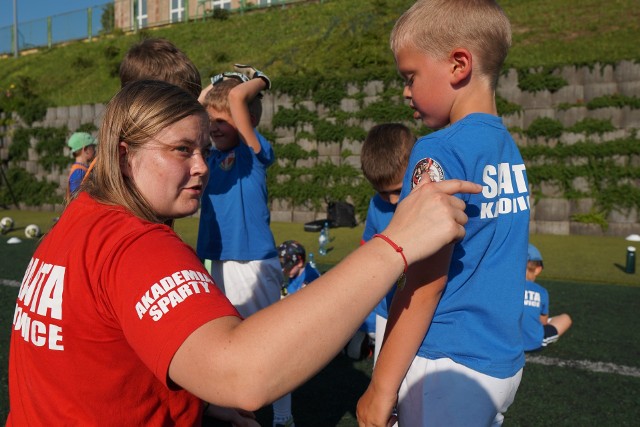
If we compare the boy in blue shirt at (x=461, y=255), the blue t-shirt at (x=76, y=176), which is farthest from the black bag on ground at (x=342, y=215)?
the boy in blue shirt at (x=461, y=255)

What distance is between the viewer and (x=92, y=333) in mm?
1333

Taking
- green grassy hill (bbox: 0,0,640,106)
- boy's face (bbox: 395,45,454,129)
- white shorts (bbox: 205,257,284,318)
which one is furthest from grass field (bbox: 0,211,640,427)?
green grassy hill (bbox: 0,0,640,106)

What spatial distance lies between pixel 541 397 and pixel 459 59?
2.95 m

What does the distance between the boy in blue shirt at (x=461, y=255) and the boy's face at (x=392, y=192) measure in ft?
5.14

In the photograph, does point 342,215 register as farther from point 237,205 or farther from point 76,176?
point 237,205

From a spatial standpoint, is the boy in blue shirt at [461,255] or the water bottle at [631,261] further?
the water bottle at [631,261]

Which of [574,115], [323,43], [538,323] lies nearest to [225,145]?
[538,323]

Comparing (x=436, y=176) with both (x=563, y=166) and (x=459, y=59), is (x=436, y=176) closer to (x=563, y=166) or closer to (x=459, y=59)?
(x=459, y=59)

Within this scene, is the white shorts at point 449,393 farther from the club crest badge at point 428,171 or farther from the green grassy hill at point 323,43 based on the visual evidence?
the green grassy hill at point 323,43

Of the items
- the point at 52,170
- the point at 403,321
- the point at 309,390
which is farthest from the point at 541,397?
the point at 52,170

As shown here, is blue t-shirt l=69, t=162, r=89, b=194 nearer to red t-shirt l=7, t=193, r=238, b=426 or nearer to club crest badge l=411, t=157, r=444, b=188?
red t-shirt l=7, t=193, r=238, b=426

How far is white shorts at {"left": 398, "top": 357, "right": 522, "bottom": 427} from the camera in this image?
1894 millimetres

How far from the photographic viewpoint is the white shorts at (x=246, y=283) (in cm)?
399

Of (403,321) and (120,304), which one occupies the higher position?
(120,304)
